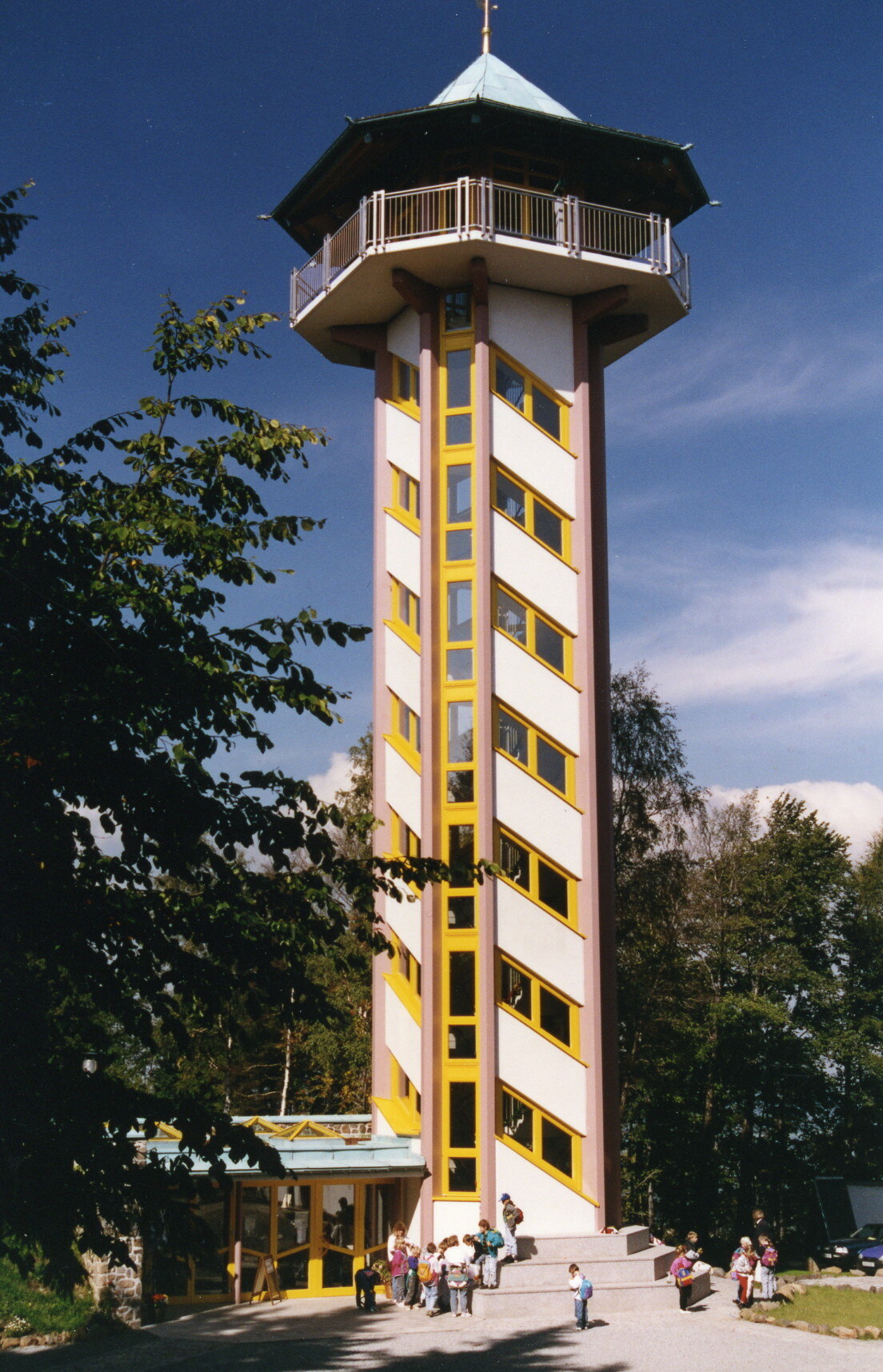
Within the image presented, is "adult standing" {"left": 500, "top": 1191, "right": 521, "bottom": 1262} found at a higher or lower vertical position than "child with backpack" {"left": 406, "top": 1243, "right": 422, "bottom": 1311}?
higher

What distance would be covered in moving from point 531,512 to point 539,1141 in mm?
14122

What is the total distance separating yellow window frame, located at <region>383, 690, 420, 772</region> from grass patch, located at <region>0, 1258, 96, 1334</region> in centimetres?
1303

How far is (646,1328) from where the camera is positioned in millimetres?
22312

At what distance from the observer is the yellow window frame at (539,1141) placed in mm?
26750

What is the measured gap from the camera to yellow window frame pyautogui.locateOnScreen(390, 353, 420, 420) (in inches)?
1262

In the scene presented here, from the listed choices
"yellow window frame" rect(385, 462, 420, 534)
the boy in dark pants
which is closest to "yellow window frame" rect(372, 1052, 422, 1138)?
the boy in dark pants

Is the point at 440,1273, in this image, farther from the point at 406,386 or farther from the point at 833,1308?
the point at 406,386

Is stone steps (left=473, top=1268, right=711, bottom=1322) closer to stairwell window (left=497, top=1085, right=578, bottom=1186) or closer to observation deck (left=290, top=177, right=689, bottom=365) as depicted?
stairwell window (left=497, top=1085, right=578, bottom=1186)

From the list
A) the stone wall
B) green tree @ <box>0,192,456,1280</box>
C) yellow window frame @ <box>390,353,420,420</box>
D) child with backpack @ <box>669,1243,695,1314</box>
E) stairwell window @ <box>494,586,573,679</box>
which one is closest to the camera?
green tree @ <box>0,192,456,1280</box>

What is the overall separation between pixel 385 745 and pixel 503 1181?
1013 cm

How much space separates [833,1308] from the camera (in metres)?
24.5

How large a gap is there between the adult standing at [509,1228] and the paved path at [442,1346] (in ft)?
5.06

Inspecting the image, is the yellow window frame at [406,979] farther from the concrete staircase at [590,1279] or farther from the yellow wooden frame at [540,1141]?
the concrete staircase at [590,1279]

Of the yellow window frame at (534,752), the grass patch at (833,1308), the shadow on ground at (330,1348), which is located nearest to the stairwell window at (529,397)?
the yellow window frame at (534,752)
